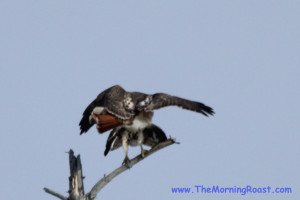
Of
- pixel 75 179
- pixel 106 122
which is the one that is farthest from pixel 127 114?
pixel 75 179

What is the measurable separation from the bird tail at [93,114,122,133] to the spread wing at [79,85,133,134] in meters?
0.14

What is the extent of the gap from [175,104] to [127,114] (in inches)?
40.4

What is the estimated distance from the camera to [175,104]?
47.2 feet

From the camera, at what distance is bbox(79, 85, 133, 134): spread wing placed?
14.6 meters

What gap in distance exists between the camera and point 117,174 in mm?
13680

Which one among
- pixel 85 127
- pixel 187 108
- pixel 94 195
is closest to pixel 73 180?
pixel 94 195

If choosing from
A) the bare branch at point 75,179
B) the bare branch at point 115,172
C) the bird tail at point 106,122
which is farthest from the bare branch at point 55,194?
the bird tail at point 106,122

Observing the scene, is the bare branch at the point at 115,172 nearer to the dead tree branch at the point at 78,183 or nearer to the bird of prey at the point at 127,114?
the dead tree branch at the point at 78,183

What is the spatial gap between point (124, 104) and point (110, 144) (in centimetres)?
144

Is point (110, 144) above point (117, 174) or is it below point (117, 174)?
above

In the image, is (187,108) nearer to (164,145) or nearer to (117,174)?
(164,145)

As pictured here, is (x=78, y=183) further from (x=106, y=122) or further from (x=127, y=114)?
(x=127, y=114)

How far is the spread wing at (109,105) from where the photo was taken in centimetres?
1457

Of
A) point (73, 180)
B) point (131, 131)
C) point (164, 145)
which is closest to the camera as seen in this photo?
point (73, 180)
